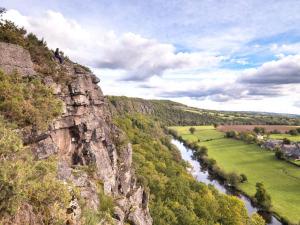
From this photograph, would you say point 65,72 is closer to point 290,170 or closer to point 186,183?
point 186,183

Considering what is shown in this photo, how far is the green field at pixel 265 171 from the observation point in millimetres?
65438

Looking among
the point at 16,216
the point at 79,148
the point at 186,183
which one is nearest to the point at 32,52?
the point at 79,148

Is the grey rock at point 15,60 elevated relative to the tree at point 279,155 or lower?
elevated

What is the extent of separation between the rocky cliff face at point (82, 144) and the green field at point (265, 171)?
43367 millimetres

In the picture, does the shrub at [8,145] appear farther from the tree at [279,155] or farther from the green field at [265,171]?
the tree at [279,155]

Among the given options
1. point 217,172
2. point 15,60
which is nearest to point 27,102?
point 15,60

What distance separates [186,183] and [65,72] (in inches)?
1405

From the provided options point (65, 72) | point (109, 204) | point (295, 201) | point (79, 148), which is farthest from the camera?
point (295, 201)

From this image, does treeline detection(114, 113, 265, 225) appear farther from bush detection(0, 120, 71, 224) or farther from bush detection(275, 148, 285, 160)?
bush detection(275, 148, 285, 160)

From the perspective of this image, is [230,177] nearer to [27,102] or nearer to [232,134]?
[27,102]

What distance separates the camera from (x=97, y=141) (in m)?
26.3

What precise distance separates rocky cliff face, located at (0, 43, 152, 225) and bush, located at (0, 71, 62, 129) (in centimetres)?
82

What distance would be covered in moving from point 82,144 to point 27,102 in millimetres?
6677

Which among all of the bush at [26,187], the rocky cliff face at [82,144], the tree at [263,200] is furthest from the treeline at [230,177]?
the bush at [26,187]
